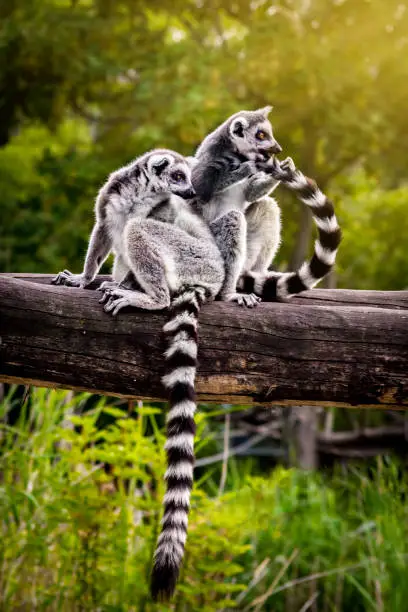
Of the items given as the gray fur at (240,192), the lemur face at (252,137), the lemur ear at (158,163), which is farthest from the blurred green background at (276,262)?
the lemur face at (252,137)

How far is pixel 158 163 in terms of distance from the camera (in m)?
3.64

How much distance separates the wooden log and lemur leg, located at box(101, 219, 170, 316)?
47 millimetres

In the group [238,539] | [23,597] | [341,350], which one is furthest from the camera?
[238,539]

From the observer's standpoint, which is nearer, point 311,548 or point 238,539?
point 238,539

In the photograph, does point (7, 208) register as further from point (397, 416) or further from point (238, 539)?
Answer: point (397, 416)

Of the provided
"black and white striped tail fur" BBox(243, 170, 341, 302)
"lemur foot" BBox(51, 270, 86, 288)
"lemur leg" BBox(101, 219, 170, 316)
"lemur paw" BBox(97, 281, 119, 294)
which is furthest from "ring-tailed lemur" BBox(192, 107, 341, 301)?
"lemur foot" BBox(51, 270, 86, 288)

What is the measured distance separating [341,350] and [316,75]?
503 cm

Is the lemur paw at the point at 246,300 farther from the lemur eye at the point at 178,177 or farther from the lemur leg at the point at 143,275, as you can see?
the lemur eye at the point at 178,177

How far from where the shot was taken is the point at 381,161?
8.05 m

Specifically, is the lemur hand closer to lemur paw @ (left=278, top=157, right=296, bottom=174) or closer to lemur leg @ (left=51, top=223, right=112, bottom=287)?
lemur paw @ (left=278, top=157, right=296, bottom=174)

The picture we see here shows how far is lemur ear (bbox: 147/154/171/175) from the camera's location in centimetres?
363

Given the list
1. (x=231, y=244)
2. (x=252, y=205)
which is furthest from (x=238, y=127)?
(x=231, y=244)

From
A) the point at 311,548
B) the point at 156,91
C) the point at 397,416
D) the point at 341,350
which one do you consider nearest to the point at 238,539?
the point at 311,548

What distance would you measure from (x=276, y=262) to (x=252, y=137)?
193 inches
